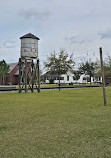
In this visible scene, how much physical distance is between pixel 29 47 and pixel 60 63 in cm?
1901

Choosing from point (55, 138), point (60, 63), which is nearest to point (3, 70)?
point (60, 63)

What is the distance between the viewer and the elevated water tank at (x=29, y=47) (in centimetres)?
2131

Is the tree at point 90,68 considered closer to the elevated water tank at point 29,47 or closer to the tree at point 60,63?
the tree at point 60,63

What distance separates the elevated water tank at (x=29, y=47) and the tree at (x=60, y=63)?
57.7ft

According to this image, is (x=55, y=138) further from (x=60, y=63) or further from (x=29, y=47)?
(x=60, y=63)

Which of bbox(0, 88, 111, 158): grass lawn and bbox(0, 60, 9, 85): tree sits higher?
bbox(0, 60, 9, 85): tree

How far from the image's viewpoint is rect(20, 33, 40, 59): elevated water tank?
69.9 feet

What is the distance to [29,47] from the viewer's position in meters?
21.4

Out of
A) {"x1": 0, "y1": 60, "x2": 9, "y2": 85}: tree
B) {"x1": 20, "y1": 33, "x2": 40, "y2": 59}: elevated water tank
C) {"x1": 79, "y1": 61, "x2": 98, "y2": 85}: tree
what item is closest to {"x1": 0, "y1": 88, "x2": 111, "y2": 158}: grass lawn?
{"x1": 20, "y1": 33, "x2": 40, "y2": 59}: elevated water tank

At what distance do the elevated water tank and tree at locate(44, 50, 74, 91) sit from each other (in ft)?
57.7

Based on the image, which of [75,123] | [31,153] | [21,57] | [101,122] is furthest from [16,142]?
[21,57]

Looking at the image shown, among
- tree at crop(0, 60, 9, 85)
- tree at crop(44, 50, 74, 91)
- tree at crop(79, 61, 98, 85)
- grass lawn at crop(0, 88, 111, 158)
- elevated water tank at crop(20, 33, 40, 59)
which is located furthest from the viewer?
tree at crop(79, 61, 98, 85)

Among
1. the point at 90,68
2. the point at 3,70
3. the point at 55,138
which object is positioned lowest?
the point at 55,138

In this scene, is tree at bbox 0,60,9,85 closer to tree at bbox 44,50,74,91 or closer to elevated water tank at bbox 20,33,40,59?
tree at bbox 44,50,74,91
